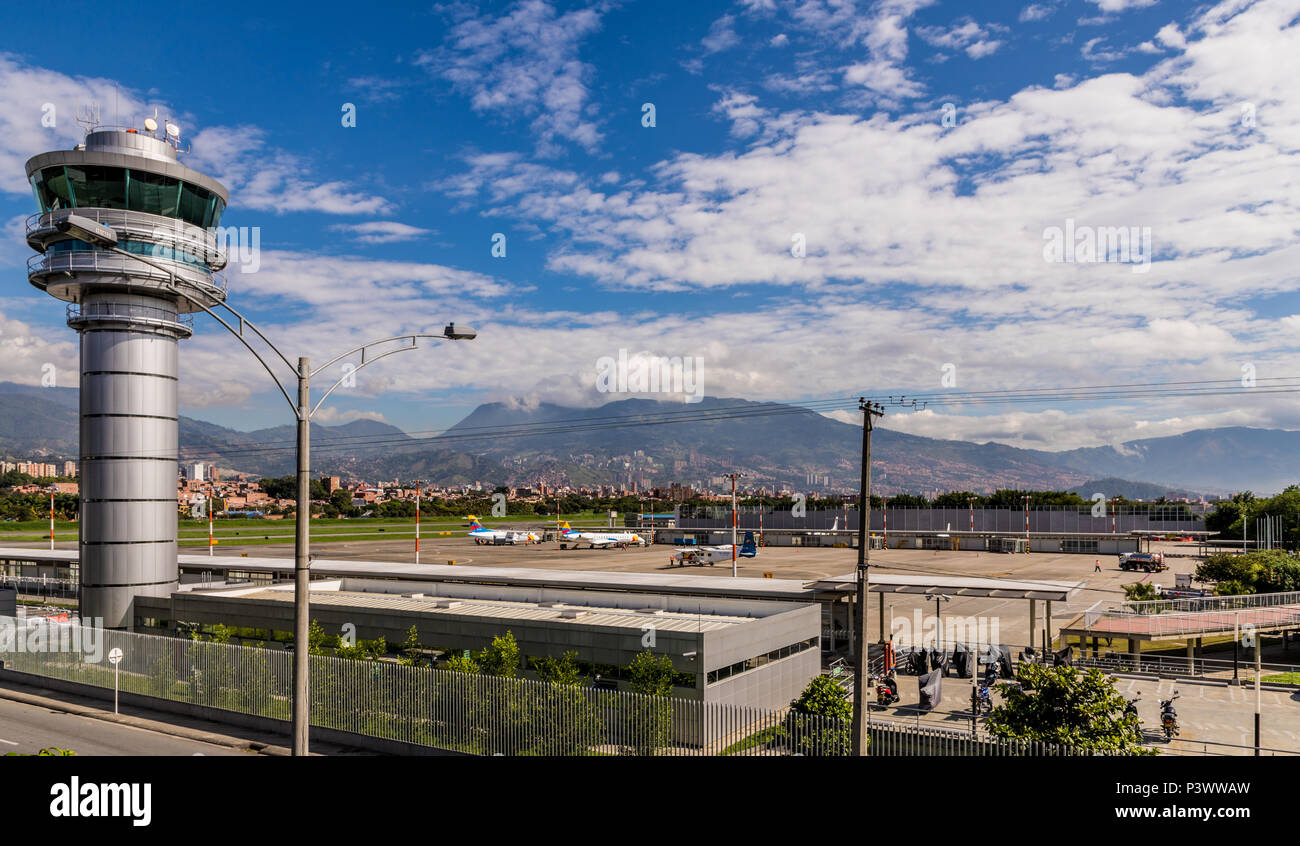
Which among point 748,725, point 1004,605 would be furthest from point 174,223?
point 1004,605

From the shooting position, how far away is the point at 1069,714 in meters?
20.1

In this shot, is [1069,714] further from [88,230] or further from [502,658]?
[88,230]

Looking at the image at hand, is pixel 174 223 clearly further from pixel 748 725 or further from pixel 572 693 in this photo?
pixel 748 725

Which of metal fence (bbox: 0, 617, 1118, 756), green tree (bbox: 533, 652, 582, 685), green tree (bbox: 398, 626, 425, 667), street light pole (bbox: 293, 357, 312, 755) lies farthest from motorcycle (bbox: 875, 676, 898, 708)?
street light pole (bbox: 293, 357, 312, 755)

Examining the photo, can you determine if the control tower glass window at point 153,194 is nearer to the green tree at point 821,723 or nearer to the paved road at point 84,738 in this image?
the paved road at point 84,738

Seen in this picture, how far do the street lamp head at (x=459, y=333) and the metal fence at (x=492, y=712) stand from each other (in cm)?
1036

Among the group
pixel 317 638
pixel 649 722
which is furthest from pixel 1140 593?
pixel 317 638

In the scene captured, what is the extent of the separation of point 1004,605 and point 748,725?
47934 millimetres

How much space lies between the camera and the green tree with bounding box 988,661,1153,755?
19.7 metres

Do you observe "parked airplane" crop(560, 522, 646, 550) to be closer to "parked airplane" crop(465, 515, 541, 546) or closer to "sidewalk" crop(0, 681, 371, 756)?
"parked airplane" crop(465, 515, 541, 546)

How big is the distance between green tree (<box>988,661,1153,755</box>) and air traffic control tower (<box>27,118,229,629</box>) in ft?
118

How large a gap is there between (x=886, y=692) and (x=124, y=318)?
37.7m
